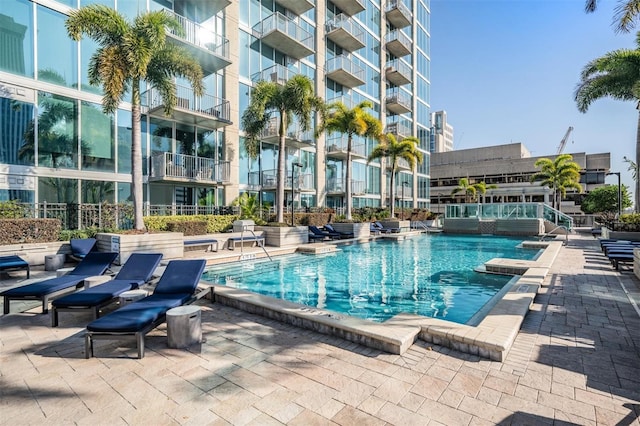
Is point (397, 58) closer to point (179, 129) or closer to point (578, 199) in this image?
point (179, 129)

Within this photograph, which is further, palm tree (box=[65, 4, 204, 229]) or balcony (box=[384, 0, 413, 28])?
balcony (box=[384, 0, 413, 28])

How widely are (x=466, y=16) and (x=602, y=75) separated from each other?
8598mm

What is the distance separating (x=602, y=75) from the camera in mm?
16969

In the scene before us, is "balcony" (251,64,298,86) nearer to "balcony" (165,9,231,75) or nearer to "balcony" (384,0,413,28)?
"balcony" (165,9,231,75)

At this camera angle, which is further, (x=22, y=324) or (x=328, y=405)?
(x=22, y=324)

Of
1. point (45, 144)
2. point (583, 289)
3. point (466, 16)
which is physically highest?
point (466, 16)

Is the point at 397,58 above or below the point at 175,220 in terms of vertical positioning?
above

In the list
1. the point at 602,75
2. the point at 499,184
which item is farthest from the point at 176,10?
the point at 499,184

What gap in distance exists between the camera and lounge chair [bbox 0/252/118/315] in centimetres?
498

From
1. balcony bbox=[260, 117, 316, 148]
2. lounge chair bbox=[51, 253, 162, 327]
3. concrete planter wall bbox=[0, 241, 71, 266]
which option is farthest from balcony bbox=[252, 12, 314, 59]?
lounge chair bbox=[51, 253, 162, 327]

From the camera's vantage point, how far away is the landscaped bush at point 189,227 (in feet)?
41.8

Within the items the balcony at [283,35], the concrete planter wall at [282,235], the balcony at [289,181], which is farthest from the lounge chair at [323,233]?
the balcony at [283,35]

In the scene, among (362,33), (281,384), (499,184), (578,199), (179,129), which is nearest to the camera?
(281,384)

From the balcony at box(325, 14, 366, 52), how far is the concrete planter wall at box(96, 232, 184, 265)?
20665 mm
